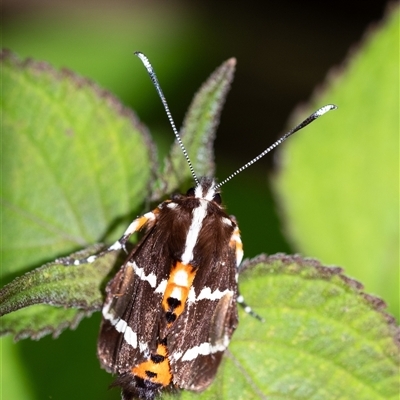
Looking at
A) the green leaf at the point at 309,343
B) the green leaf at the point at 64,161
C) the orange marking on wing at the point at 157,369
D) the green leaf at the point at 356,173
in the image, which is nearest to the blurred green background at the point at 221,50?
the green leaf at the point at 356,173

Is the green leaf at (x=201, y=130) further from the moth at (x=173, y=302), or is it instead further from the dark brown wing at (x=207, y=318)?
the dark brown wing at (x=207, y=318)

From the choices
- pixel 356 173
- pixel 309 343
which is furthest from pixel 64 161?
pixel 356 173

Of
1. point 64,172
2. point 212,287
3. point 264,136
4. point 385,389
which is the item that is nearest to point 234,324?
point 212,287

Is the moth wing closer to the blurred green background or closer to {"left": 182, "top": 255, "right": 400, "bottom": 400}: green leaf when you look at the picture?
{"left": 182, "top": 255, "right": 400, "bottom": 400}: green leaf

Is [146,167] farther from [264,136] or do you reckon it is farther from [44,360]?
[264,136]

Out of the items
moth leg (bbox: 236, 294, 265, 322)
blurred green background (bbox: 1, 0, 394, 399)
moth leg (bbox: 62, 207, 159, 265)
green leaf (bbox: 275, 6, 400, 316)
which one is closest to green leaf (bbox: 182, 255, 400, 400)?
moth leg (bbox: 236, 294, 265, 322)

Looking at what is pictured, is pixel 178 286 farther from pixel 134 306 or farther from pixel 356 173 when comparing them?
pixel 356 173

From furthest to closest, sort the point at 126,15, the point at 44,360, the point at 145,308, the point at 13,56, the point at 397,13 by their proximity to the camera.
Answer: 1. the point at 126,15
2. the point at 397,13
3. the point at 44,360
4. the point at 13,56
5. the point at 145,308
